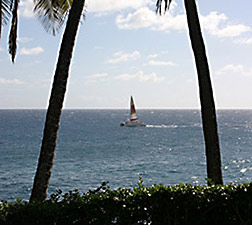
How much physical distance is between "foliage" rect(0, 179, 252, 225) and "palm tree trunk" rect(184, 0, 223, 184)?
147 cm

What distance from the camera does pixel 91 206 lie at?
20.6ft

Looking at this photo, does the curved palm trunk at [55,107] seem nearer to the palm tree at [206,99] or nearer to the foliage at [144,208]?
the foliage at [144,208]

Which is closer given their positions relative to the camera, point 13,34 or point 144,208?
point 144,208

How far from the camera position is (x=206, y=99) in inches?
333

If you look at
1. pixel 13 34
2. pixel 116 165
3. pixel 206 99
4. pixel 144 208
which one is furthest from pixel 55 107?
pixel 116 165

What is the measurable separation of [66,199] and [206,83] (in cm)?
410

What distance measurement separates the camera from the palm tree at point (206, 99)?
828 cm

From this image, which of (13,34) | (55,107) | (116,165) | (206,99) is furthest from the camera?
(116,165)

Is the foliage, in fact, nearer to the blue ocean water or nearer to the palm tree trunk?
the palm tree trunk

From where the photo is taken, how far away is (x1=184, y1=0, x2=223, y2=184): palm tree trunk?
828 centimetres

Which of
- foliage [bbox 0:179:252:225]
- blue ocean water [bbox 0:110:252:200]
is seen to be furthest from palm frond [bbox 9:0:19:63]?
blue ocean water [bbox 0:110:252:200]

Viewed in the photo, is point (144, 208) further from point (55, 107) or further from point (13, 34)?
point (13, 34)

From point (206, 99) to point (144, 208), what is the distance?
10.5 ft

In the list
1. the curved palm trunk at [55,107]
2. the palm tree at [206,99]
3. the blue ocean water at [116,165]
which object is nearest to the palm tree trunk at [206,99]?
the palm tree at [206,99]
